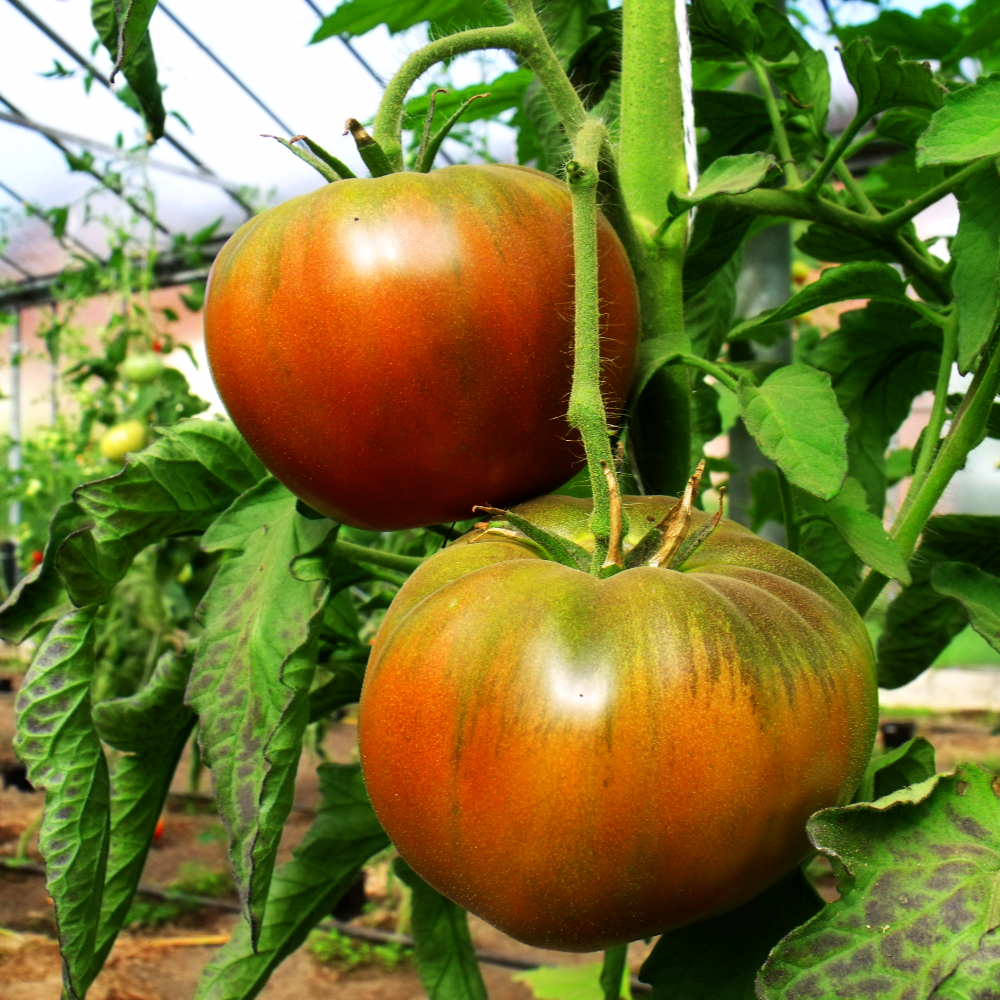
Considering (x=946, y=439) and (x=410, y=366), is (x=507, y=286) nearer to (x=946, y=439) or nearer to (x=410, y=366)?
(x=410, y=366)

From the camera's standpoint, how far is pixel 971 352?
1.25 ft

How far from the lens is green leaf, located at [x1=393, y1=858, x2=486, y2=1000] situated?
1.90 ft

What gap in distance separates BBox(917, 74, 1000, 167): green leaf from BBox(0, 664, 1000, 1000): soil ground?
53.1 inches

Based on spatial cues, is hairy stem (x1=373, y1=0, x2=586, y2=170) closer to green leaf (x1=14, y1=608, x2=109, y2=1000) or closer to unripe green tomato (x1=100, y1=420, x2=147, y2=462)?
green leaf (x1=14, y1=608, x2=109, y2=1000)

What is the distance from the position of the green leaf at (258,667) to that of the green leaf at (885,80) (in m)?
0.31

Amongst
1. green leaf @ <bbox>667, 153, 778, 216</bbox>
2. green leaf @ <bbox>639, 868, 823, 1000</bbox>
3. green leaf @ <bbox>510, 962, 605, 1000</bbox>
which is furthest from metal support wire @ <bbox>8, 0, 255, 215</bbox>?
green leaf @ <bbox>639, 868, 823, 1000</bbox>

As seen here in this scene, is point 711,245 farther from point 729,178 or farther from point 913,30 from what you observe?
point 913,30

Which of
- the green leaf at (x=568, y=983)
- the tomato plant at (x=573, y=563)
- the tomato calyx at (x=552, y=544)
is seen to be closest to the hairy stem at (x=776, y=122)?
the tomato plant at (x=573, y=563)

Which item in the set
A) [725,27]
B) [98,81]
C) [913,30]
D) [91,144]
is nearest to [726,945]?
[725,27]

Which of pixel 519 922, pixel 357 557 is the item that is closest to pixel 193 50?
pixel 357 557

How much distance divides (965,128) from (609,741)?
0.24 metres

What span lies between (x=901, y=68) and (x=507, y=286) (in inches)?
9.3

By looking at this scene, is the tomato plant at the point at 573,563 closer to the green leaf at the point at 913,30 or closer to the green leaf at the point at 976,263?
the green leaf at the point at 976,263

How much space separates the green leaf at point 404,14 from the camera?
0.59 metres
